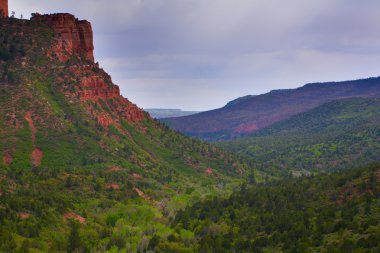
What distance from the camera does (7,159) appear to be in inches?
4230

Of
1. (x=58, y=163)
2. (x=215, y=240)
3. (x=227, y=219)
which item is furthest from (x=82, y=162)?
(x=215, y=240)

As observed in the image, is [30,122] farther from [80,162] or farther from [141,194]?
[141,194]

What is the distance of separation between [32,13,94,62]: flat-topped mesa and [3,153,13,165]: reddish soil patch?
160 ft

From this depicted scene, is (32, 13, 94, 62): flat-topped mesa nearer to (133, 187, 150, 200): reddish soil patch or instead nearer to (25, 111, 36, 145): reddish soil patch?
(25, 111, 36, 145): reddish soil patch

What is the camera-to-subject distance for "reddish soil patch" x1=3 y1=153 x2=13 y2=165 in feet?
349

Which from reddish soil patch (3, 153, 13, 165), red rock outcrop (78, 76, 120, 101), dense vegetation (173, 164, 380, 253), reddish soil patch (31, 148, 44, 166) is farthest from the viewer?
red rock outcrop (78, 76, 120, 101)


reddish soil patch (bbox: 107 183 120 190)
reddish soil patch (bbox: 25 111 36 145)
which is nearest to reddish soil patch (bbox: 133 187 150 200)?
reddish soil patch (bbox: 107 183 120 190)

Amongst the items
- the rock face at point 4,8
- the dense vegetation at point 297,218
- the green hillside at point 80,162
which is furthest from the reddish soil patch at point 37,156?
the rock face at point 4,8

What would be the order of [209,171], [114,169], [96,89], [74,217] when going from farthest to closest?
[209,171]
[96,89]
[114,169]
[74,217]

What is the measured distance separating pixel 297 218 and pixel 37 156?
67571mm

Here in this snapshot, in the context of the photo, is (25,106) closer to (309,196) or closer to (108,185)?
(108,185)

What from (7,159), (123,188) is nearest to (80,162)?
(123,188)

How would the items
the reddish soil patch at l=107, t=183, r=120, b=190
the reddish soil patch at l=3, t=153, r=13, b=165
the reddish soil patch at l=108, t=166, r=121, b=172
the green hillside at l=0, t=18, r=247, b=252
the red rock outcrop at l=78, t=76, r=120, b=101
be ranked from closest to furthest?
1. the green hillside at l=0, t=18, r=247, b=252
2. the reddish soil patch at l=3, t=153, r=13, b=165
3. the reddish soil patch at l=107, t=183, r=120, b=190
4. the reddish soil patch at l=108, t=166, r=121, b=172
5. the red rock outcrop at l=78, t=76, r=120, b=101

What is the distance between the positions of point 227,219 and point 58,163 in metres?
46.6
